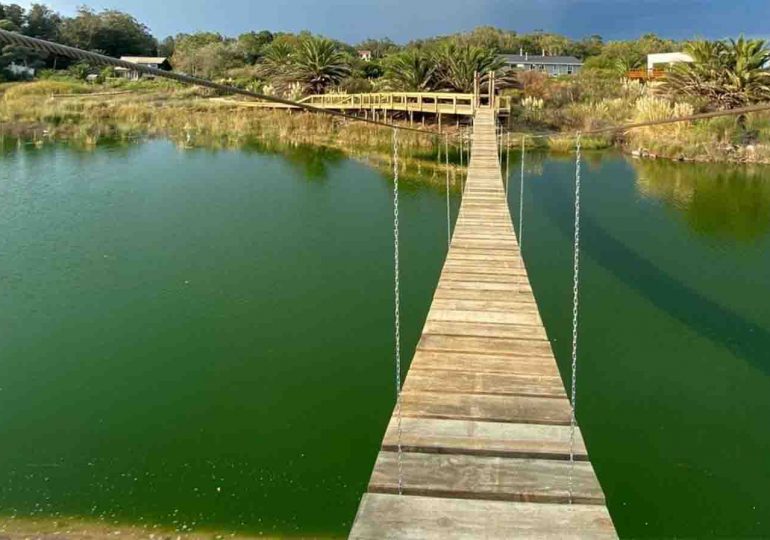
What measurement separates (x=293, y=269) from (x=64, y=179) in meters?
6.48

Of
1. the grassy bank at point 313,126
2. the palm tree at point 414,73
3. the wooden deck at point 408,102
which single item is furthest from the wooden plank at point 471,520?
the palm tree at point 414,73

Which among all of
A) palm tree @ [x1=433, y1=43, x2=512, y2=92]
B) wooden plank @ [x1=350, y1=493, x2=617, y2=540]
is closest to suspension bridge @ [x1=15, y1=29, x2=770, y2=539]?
wooden plank @ [x1=350, y1=493, x2=617, y2=540]

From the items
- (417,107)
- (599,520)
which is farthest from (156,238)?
(417,107)

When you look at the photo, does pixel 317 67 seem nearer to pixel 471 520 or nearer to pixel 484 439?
pixel 484 439

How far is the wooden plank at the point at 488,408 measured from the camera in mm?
2225

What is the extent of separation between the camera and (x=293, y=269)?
632 cm

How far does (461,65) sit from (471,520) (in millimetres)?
15248

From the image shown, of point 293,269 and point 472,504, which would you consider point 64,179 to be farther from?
point 472,504

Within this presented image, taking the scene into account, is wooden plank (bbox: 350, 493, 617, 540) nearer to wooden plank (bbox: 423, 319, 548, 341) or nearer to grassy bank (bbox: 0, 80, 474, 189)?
wooden plank (bbox: 423, 319, 548, 341)

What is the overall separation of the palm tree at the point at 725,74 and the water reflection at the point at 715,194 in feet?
7.78

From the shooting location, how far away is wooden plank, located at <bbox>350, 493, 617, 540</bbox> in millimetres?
1647

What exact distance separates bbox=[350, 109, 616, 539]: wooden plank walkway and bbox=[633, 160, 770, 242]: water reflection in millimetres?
5447

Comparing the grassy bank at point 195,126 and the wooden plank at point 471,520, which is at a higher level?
the grassy bank at point 195,126

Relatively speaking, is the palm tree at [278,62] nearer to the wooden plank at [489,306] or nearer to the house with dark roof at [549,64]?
the house with dark roof at [549,64]
